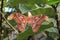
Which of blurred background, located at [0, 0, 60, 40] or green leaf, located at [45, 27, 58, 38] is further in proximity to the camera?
green leaf, located at [45, 27, 58, 38]

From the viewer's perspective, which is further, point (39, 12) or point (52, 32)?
point (52, 32)

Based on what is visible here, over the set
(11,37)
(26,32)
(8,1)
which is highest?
(8,1)

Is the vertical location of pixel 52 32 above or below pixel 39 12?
below

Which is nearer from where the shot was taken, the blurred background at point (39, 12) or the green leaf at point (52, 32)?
the blurred background at point (39, 12)

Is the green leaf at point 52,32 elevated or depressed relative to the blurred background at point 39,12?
depressed

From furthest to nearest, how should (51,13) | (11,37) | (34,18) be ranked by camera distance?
(11,37)
(51,13)
(34,18)

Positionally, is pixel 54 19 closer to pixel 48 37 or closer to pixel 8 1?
pixel 48 37

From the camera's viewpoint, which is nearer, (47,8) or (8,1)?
(47,8)

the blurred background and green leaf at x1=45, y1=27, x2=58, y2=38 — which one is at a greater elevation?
the blurred background

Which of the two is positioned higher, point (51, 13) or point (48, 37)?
point (51, 13)

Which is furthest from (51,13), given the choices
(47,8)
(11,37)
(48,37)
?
(11,37)

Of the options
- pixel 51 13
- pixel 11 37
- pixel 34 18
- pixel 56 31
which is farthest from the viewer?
pixel 11 37
